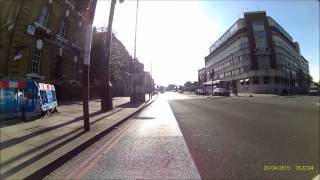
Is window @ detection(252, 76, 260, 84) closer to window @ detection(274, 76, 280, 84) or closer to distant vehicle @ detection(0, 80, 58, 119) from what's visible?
window @ detection(274, 76, 280, 84)

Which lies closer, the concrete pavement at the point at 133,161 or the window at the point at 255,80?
the concrete pavement at the point at 133,161

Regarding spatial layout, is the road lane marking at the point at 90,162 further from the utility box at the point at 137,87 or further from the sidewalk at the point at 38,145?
the utility box at the point at 137,87

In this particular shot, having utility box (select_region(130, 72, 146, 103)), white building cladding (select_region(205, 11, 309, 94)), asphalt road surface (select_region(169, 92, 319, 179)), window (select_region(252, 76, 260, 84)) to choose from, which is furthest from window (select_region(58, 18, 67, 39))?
window (select_region(252, 76, 260, 84))

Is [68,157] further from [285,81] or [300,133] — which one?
[285,81]

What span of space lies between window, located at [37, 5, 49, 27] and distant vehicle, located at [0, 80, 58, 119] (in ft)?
30.1

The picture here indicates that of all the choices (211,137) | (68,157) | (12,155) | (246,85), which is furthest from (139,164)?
(246,85)

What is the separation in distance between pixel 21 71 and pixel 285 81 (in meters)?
88.0

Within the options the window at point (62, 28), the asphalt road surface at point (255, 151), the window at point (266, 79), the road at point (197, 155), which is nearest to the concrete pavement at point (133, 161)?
the road at point (197, 155)

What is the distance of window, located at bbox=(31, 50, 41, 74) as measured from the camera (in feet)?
65.0

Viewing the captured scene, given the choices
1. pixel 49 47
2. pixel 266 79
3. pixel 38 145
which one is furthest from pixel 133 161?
pixel 266 79

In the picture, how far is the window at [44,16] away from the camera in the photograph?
65.4 ft

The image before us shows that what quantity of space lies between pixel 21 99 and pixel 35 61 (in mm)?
10182

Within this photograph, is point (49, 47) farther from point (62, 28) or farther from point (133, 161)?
point (133, 161)

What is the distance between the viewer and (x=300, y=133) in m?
10.1
